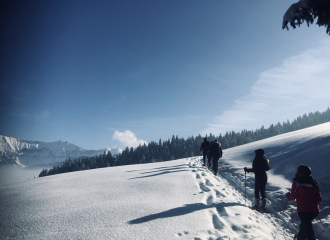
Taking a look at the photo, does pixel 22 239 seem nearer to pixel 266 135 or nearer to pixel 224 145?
pixel 224 145

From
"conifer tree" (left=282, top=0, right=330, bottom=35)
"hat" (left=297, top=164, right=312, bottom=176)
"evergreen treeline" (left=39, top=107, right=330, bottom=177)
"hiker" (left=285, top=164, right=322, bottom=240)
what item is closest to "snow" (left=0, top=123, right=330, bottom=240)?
"hiker" (left=285, top=164, right=322, bottom=240)

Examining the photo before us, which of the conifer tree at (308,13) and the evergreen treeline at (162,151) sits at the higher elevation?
the conifer tree at (308,13)

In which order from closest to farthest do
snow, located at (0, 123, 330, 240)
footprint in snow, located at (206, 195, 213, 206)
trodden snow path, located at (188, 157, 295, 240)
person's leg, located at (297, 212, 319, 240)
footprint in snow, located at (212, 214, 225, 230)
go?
person's leg, located at (297, 212, 319, 240) < snow, located at (0, 123, 330, 240) < trodden snow path, located at (188, 157, 295, 240) < footprint in snow, located at (212, 214, 225, 230) < footprint in snow, located at (206, 195, 213, 206)

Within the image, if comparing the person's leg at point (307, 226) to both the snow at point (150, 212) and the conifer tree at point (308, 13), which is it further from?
the conifer tree at point (308, 13)

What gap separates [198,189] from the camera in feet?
23.9

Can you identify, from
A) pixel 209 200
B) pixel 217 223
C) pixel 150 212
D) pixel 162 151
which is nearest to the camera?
pixel 217 223

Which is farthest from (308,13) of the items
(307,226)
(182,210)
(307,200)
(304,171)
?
(182,210)

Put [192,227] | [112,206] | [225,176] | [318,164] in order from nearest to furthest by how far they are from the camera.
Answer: [192,227] → [112,206] → [318,164] → [225,176]

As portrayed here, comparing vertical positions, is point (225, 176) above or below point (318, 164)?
below

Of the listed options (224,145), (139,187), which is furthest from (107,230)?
(224,145)

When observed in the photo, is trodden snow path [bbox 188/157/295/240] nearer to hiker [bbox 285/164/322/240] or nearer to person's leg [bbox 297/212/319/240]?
person's leg [bbox 297/212/319/240]

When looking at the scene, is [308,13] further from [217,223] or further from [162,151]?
[162,151]

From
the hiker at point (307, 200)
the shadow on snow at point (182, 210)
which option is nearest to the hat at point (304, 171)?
the hiker at point (307, 200)

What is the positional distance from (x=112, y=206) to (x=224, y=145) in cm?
10161
